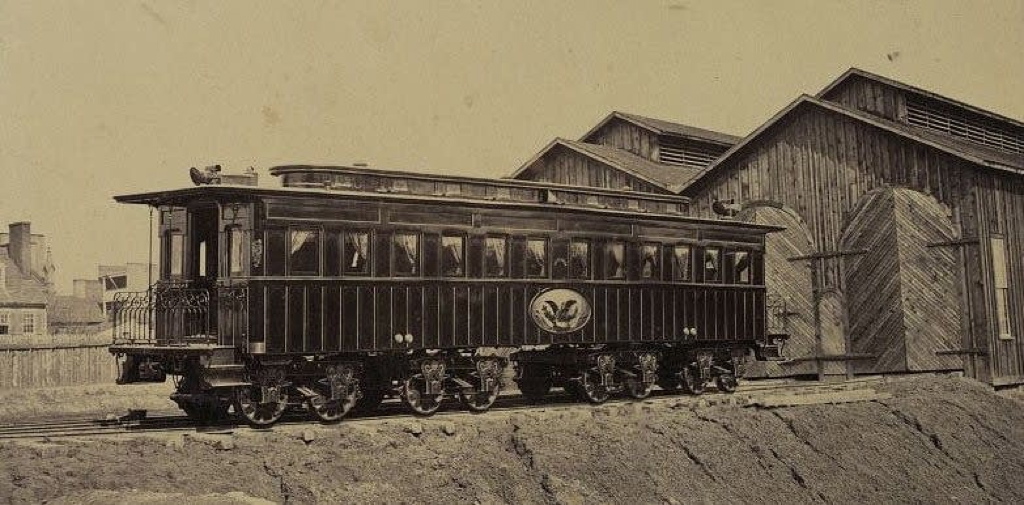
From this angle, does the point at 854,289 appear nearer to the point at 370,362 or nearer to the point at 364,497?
the point at 370,362

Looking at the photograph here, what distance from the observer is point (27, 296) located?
3575 cm

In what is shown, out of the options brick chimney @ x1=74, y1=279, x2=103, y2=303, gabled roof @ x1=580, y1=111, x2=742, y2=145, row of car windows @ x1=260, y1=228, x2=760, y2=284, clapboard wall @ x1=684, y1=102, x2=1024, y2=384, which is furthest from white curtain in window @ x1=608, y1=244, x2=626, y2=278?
brick chimney @ x1=74, y1=279, x2=103, y2=303

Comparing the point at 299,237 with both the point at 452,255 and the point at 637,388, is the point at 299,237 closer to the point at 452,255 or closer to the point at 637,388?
the point at 452,255

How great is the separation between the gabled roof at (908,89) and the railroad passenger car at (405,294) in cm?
1091

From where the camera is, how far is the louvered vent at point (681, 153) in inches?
1411

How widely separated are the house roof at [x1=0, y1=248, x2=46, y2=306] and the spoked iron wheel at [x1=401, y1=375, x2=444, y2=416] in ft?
81.7

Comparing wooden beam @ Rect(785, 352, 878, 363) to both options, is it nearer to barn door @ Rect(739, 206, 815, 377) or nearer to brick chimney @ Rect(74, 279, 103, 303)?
barn door @ Rect(739, 206, 815, 377)

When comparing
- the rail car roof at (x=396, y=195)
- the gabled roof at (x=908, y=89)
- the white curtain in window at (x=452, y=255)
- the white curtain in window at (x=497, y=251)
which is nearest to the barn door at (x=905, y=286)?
the gabled roof at (x=908, y=89)

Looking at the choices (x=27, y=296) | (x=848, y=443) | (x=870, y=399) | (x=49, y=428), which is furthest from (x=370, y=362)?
(x=27, y=296)

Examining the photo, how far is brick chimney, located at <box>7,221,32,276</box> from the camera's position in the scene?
36.4 meters

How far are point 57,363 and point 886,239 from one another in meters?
22.1

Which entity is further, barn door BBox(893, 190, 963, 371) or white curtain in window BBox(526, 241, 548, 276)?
barn door BBox(893, 190, 963, 371)

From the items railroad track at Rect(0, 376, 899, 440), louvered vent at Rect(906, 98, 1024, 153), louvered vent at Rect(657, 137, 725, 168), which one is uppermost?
louvered vent at Rect(657, 137, 725, 168)

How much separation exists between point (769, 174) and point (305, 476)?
60.9 feet
